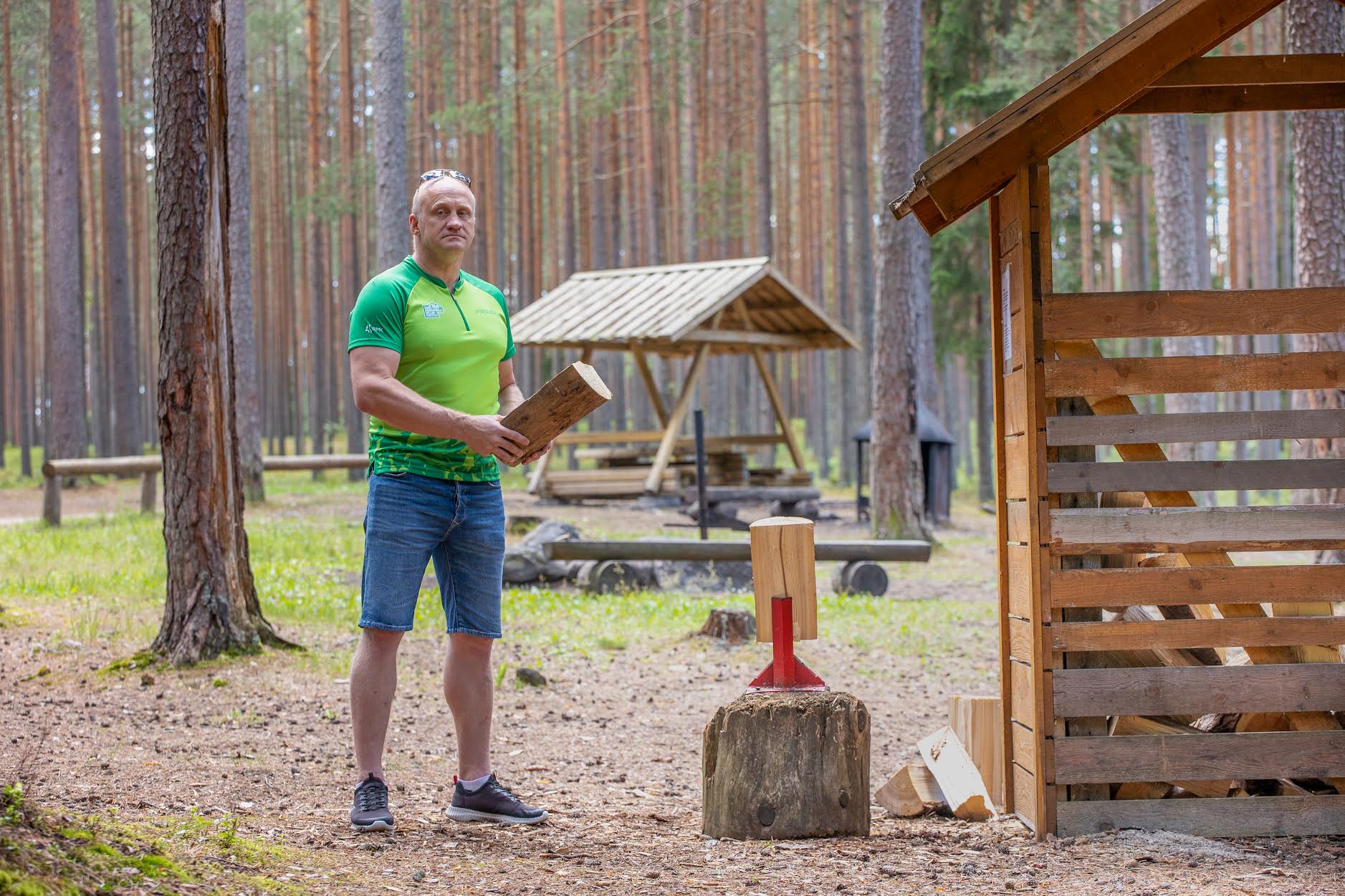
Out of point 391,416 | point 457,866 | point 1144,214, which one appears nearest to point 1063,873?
point 457,866

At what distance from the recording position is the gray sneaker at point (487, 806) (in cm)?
419

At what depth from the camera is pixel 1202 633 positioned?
420 centimetres

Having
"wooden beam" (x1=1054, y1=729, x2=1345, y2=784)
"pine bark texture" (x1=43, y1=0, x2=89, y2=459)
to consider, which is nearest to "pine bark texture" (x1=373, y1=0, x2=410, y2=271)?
"pine bark texture" (x1=43, y1=0, x2=89, y2=459)

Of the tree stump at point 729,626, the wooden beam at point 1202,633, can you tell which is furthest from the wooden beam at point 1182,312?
the tree stump at point 729,626

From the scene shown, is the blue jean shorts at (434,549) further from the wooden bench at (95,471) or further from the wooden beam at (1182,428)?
the wooden bench at (95,471)

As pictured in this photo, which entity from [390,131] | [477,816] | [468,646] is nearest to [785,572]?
[468,646]

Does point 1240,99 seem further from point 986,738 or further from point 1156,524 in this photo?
point 986,738

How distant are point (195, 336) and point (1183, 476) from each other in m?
4.98

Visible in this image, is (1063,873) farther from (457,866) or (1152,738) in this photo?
(457,866)

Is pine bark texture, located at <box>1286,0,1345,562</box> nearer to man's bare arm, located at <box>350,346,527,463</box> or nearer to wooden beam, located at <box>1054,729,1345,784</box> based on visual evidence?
wooden beam, located at <box>1054,729,1345,784</box>

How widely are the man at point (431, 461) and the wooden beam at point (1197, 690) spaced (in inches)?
81.1

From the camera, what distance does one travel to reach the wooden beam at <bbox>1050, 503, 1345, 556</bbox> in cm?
414

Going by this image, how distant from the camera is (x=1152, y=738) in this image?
4.20 meters

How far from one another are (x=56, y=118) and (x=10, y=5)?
8.54 m
